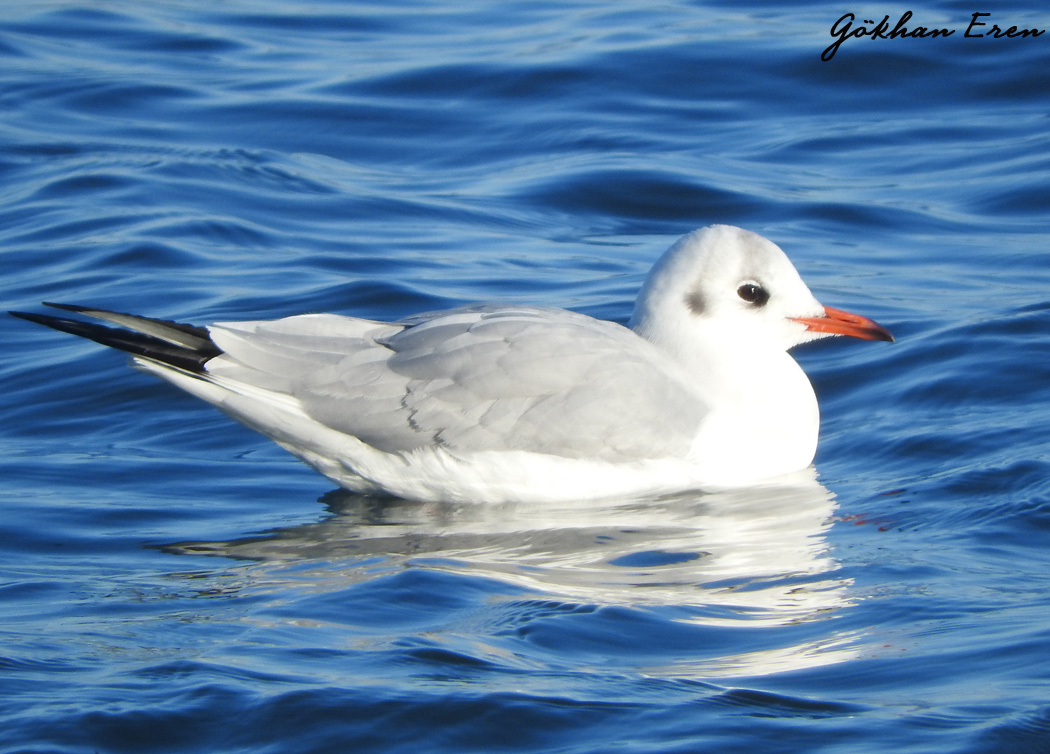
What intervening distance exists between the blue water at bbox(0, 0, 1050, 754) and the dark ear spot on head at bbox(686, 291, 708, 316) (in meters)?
0.89

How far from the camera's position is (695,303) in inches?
259

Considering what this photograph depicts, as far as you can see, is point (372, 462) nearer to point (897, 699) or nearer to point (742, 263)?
point (742, 263)

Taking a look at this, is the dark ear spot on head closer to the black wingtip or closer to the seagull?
the seagull

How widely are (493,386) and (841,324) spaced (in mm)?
1611

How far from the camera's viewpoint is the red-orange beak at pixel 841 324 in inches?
260

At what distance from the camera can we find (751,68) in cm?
1318

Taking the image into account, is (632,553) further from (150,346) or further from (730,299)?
(150,346)

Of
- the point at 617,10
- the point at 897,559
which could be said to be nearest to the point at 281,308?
the point at 897,559

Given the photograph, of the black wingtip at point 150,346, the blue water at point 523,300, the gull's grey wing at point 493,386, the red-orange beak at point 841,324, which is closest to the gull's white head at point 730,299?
the red-orange beak at point 841,324

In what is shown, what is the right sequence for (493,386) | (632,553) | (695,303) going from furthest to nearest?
(695,303) < (493,386) < (632,553)

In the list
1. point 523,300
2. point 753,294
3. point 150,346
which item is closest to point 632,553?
point 753,294

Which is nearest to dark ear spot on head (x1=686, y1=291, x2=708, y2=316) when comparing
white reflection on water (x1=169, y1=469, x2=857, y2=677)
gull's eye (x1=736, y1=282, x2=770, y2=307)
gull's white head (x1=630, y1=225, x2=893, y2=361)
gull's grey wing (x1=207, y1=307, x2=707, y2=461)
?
gull's white head (x1=630, y1=225, x2=893, y2=361)

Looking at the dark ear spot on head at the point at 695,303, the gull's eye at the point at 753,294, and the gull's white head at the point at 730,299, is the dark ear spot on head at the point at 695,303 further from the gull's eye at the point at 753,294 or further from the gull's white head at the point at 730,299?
the gull's eye at the point at 753,294

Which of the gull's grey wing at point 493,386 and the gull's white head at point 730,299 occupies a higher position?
the gull's white head at point 730,299
